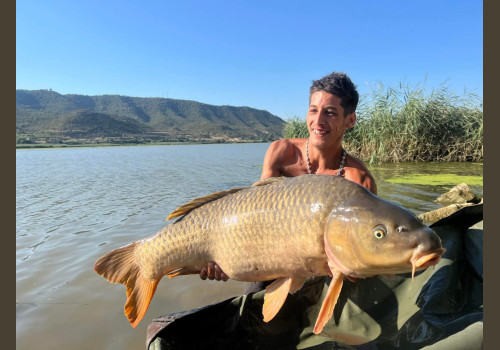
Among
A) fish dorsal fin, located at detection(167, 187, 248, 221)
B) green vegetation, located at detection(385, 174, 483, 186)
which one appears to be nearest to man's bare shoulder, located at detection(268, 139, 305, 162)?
fish dorsal fin, located at detection(167, 187, 248, 221)

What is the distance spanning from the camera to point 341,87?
233 cm

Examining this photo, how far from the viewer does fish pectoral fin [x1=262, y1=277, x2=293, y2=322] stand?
160cm

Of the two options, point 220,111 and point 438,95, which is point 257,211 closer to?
point 438,95

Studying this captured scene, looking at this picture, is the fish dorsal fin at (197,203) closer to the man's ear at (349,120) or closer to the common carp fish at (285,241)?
the common carp fish at (285,241)

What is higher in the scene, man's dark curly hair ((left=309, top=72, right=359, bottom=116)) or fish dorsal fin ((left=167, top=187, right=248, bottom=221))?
man's dark curly hair ((left=309, top=72, right=359, bottom=116))

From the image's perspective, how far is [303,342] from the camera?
1.90 m

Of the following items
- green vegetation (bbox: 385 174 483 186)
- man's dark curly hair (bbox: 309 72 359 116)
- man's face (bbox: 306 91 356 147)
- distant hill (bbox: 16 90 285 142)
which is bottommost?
green vegetation (bbox: 385 174 483 186)

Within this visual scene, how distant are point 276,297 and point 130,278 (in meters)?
0.85

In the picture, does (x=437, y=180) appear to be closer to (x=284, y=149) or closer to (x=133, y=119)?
(x=284, y=149)

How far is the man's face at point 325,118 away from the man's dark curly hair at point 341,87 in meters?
0.03

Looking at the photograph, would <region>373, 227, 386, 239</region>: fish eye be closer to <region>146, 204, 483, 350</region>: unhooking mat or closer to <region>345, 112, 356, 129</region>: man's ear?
<region>146, 204, 483, 350</region>: unhooking mat

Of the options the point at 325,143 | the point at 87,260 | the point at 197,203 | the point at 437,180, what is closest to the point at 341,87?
the point at 325,143

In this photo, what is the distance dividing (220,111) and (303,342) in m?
125

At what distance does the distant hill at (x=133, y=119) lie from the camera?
209ft
